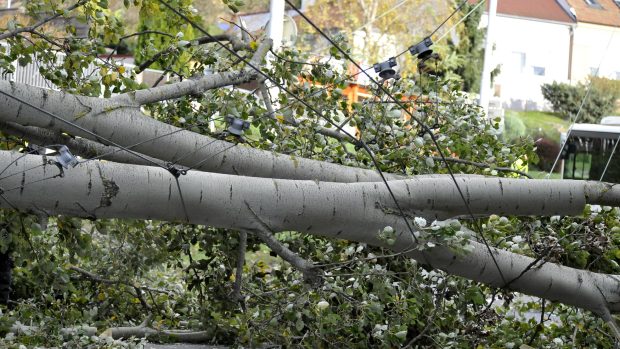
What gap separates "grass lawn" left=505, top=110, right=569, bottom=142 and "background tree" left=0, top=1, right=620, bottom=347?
34227 millimetres

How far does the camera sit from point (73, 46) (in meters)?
7.38

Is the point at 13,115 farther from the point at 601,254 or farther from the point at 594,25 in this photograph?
the point at 594,25

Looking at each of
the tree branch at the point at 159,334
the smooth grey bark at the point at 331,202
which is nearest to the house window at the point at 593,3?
the tree branch at the point at 159,334

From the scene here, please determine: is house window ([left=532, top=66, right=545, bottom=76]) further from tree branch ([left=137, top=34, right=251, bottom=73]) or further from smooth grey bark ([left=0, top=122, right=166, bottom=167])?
smooth grey bark ([left=0, top=122, right=166, bottom=167])

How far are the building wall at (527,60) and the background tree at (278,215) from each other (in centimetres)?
4302

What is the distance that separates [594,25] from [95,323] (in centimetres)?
4597

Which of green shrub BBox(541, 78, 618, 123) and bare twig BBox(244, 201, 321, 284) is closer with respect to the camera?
bare twig BBox(244, 201, 321, 284)

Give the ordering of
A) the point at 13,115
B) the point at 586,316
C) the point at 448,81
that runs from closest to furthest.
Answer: the point at 13,115
the point at 586,316
the point at 448,81

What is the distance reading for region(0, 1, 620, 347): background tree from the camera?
17.1ft

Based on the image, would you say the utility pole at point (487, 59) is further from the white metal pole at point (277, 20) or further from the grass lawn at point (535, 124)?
the white metal pole at point (277, 20)

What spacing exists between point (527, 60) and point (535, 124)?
608 cm

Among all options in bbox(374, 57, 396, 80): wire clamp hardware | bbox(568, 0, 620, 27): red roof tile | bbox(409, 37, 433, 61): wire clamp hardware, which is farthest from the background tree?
bbox(568, 0, 620, 27): red roof tile

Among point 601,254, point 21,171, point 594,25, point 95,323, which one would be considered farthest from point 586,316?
point 594,25

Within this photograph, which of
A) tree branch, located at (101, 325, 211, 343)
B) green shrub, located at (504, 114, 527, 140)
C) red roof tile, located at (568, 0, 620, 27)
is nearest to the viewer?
tree branch, located at (101, 325, 211, 343)
